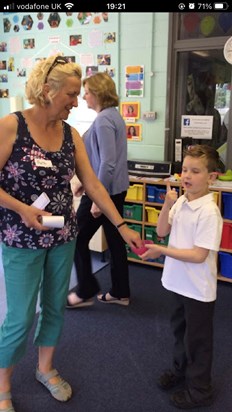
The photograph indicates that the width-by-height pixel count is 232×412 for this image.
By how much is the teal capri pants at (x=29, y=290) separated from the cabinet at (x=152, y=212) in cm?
158

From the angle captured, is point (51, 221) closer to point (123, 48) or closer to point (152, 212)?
point (152, 212)

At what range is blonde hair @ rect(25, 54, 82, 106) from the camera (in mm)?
1368

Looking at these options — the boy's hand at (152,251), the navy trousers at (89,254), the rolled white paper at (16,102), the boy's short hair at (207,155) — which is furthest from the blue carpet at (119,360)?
the rolled white paper at (16,102)

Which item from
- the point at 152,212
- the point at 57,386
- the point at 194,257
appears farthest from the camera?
the point at 152,212

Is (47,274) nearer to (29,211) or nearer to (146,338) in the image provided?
(29,211)

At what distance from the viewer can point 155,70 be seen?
10.6ft

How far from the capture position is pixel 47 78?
137 centimetres

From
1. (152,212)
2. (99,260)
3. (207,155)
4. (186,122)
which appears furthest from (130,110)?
(207,155)

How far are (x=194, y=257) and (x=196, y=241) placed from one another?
0.20 ft

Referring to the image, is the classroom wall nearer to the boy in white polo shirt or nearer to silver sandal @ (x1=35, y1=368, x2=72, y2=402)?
the boy in white polo shirt

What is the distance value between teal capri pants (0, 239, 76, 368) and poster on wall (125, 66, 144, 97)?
2.14 m
